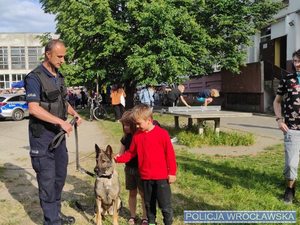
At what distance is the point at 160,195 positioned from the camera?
14.1ft

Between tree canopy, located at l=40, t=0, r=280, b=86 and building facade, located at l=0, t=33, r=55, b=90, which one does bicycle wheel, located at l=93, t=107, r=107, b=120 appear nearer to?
tree canopy, located at l=40, t=0, r=280, b=86

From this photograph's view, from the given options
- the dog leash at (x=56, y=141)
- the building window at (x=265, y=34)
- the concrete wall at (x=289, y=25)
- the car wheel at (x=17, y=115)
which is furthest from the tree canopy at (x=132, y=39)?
the dog leash at (x=56, y=141)

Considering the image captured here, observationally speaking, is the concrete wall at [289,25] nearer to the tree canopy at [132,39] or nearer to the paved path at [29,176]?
the tree canopy at [132,39]

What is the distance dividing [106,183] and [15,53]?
7785cm

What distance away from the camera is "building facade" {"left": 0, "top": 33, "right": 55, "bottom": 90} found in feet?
254

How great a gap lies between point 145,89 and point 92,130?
291 cm

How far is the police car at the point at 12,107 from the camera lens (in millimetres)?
22625

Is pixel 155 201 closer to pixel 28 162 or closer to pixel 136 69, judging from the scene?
pixel 28 162

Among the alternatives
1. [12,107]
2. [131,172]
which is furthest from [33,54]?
[131,172]

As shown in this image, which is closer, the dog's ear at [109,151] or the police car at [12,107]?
the dog's ear at [109,151]

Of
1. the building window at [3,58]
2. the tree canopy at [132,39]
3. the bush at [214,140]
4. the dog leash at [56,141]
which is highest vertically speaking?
the building window at [3,58]

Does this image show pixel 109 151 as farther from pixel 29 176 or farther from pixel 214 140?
pixel 214 140

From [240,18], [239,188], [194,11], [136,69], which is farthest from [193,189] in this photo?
[240,18]

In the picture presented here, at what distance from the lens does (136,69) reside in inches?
723
